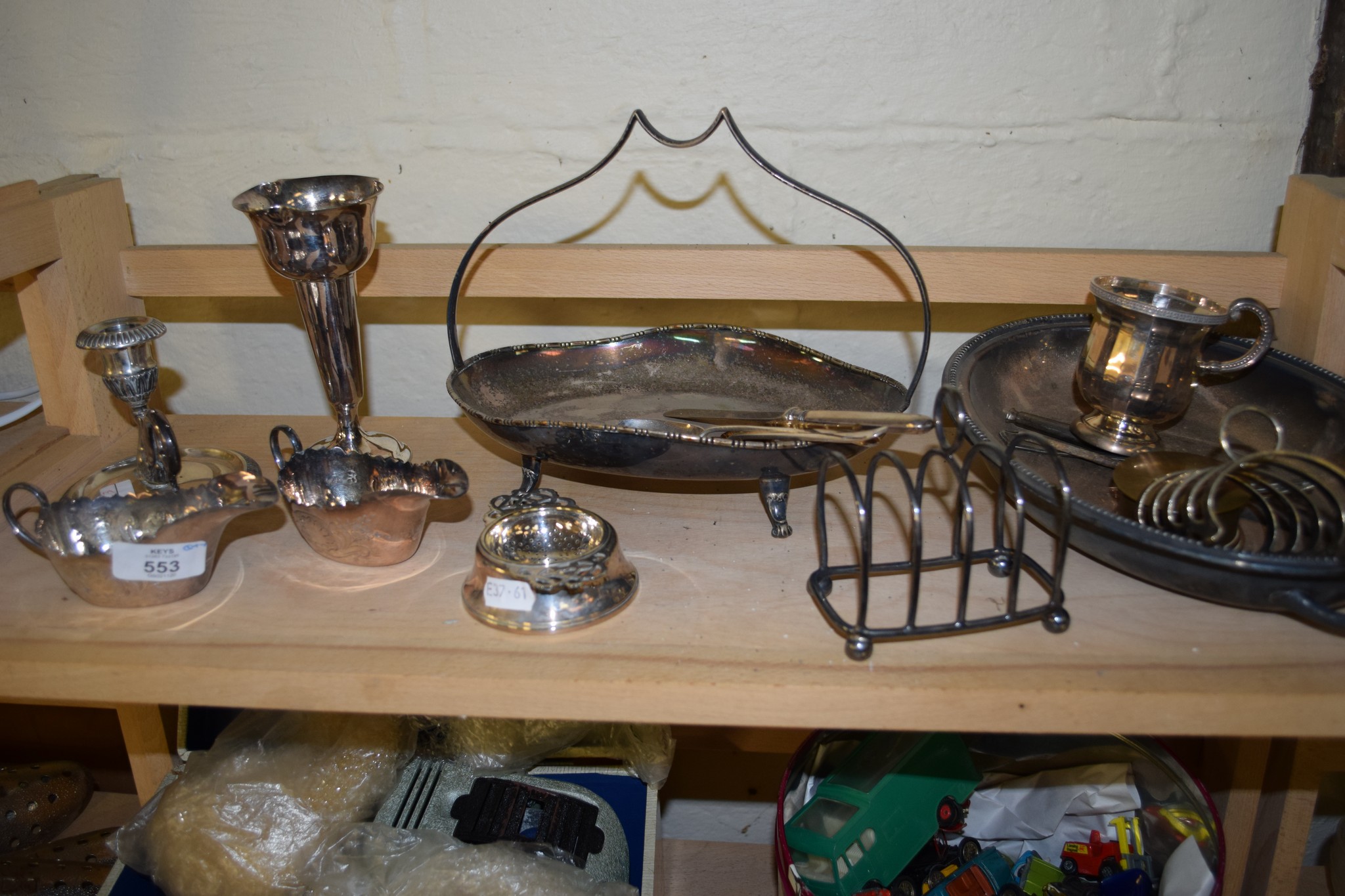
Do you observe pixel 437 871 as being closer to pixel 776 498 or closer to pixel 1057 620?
pixel 776 498

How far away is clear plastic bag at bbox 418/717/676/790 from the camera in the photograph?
0.87 metres

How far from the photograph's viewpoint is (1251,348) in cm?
71

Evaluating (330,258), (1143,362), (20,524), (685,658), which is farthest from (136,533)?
(1143,362)

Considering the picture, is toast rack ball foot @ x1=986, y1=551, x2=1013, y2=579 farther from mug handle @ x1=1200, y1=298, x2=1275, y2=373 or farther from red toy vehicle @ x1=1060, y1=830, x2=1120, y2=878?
red toy vehicle @ x1=1060, y1=830, x2=1120, y2=878

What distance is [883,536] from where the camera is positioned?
0.69 m

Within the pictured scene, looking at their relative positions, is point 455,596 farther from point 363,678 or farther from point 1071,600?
point 1071,600

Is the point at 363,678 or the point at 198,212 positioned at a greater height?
the point at 198,212

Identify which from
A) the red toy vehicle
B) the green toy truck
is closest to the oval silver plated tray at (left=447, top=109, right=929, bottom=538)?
the green toy truck

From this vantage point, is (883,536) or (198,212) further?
(198,212)

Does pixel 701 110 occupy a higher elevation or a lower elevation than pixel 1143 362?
higher

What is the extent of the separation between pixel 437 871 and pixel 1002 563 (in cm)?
52

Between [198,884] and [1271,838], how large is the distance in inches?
35.9

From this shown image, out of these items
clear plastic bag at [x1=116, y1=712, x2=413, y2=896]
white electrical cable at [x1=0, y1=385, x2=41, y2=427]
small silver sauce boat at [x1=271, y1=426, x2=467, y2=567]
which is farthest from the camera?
white electrical cable at [x1=0, y1=385, x2=41, y2=427]

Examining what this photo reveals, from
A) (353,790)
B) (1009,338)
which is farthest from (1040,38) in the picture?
(353,790)
